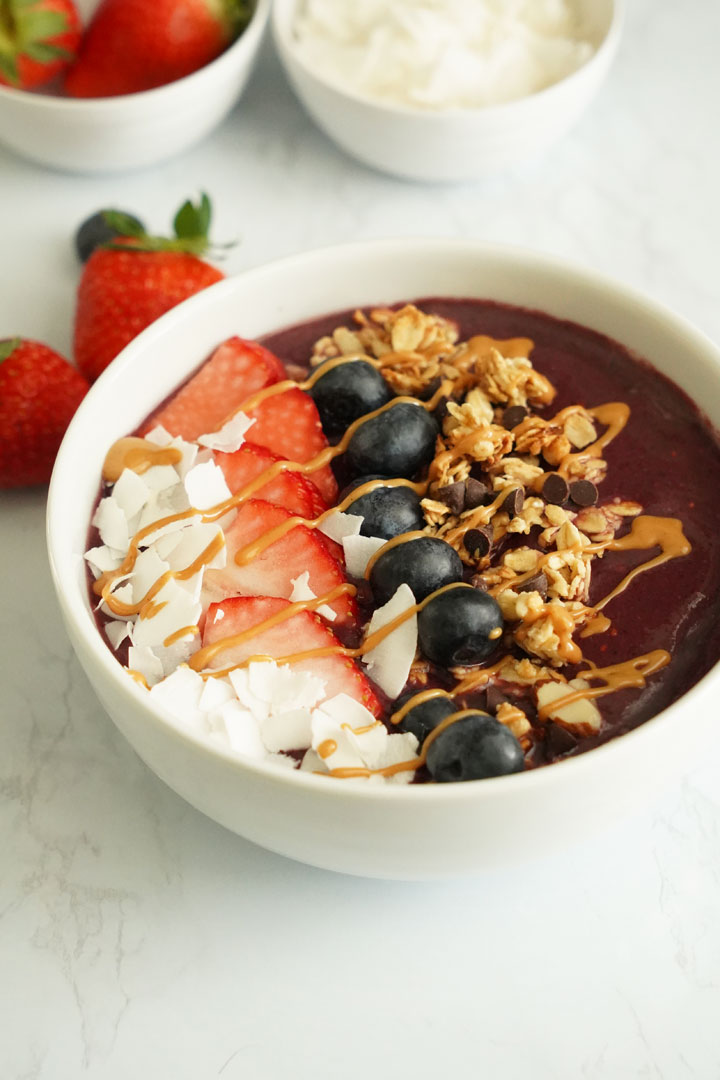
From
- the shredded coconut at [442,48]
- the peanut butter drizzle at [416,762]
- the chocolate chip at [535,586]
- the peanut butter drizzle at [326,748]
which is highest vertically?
the shredded coconut at [442,48]

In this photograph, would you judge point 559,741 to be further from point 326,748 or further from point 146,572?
point 146,572

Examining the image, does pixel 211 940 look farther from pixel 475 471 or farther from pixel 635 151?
pixel 635 151

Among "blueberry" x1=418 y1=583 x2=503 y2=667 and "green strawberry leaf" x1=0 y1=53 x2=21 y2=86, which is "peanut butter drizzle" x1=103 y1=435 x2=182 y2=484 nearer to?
"blueberry" x1=418 y1=583 x2=503 y2=667

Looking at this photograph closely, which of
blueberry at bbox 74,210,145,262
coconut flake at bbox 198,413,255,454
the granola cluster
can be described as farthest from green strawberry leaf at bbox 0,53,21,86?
coconut flake at bbox 198,413,255,454

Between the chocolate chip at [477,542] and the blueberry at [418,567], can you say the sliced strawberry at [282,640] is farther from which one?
the chocolate chip at [477,542]

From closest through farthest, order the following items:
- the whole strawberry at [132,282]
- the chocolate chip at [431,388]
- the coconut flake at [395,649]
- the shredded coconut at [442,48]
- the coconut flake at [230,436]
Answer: the coconut flake at [395,649] < the coconut flake at [230,436] < the chocolate chip at [431,388] < the whole strawberry at [132,282] < the shredded coconut at [442,48]

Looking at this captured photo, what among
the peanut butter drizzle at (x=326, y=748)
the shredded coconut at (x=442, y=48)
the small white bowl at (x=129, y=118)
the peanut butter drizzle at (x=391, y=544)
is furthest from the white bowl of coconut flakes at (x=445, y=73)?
the peanut butter drizzle at (x=326, y=748)

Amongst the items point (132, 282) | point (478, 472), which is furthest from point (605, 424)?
point (132, 282)
